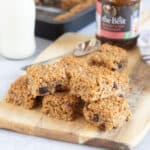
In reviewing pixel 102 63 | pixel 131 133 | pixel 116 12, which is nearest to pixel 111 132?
pixel 131 133

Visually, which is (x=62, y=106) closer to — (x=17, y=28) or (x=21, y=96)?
(x=21, y=96)

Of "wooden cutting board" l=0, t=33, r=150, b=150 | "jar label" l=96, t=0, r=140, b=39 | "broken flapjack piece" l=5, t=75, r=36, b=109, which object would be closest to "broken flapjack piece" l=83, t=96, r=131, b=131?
"wooden cutting board" l=0, t=33, r=150, b=150

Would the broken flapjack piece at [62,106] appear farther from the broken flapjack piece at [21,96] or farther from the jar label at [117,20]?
the jar label at [117,20]

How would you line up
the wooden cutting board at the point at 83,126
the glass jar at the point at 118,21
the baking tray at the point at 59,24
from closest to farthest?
the wooden cutting board at the point at 83,126, the glass jar at the point at 118,21, the baking tray at the point at 59,24

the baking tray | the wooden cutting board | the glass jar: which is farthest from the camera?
the baking tray

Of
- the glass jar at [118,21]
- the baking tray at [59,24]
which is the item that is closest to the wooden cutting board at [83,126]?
the glass jar at [118,21]

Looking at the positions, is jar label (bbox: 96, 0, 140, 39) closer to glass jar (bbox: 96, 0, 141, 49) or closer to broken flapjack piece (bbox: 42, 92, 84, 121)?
glass jar (bbox: 96, 0, 141, 49)

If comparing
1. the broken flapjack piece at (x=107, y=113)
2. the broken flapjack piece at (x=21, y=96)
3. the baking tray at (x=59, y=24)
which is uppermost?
the broken flapjack piece at (x=107, y=113)

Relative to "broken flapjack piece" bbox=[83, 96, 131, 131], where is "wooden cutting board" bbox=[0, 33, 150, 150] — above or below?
below
